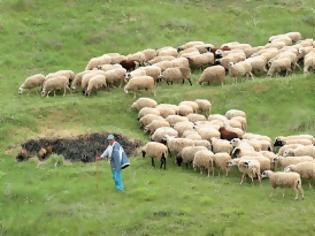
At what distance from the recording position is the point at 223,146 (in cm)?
2220

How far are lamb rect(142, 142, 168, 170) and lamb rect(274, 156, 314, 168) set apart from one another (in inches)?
134

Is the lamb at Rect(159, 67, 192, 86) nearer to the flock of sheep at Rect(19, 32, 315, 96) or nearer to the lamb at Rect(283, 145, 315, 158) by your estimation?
the flock of sheep at Rect(19, 32, 315, 96)

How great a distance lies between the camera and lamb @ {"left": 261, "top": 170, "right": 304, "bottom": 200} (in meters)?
19.5

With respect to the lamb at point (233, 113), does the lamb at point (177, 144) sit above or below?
below

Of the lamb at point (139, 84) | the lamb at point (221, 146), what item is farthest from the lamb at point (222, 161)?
the lamb at point (139, 84)

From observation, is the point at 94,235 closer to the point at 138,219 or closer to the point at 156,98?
the point at 138,219

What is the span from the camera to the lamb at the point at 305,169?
66.0ft

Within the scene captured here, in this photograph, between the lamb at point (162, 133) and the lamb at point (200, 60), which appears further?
the lamb at point (200, 60)

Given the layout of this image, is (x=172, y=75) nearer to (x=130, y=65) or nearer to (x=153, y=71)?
(x=153, y=71)

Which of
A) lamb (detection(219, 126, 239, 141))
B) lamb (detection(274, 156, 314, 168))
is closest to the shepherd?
lamb (detection(219, 126, 239, 141))

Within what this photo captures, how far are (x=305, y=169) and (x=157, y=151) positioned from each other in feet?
15.0

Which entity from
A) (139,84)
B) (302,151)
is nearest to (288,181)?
(302,151)

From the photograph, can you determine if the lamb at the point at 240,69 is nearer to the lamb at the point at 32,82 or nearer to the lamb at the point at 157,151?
the lamb at the point at 32,82

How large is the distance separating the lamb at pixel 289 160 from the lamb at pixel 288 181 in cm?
139
